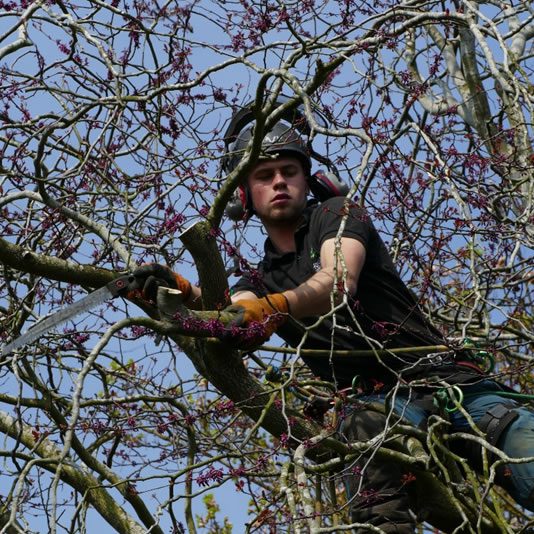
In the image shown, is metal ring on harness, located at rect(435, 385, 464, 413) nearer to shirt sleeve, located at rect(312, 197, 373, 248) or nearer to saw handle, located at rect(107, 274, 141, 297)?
shirt sleeve, located at rect(312, 197, 373, 248)

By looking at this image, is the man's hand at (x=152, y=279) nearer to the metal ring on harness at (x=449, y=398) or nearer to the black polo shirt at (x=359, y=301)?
the black polo shirt at (x=359, y=301)

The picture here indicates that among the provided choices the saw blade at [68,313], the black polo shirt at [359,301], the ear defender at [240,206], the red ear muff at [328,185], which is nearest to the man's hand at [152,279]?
the saw blade at [68,313]

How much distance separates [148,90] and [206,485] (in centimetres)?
201

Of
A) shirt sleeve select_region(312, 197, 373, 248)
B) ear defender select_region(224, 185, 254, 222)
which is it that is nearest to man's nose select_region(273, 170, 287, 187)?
ear defender select_region(224, 185, 254, 222)

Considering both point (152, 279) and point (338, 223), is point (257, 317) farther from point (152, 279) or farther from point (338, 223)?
point (338, 223)

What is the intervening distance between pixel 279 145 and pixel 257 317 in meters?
1.28

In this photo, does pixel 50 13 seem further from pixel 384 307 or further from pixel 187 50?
pixel 384 307

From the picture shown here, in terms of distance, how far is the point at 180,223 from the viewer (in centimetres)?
494

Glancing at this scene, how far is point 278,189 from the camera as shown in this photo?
5434 mm

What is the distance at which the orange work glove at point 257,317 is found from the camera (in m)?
4.32

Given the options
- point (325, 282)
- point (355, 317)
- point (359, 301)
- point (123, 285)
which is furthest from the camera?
point (359, 301)

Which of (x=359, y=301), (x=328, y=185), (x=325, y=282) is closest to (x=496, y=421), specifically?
(x=359, y=301)

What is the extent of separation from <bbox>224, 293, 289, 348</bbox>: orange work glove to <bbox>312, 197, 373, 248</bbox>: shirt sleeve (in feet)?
1.78

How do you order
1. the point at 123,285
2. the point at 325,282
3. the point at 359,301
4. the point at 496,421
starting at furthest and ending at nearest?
the point at 359,301 → the point at 496,421 → the point at 325,282 → the point at 123,285
